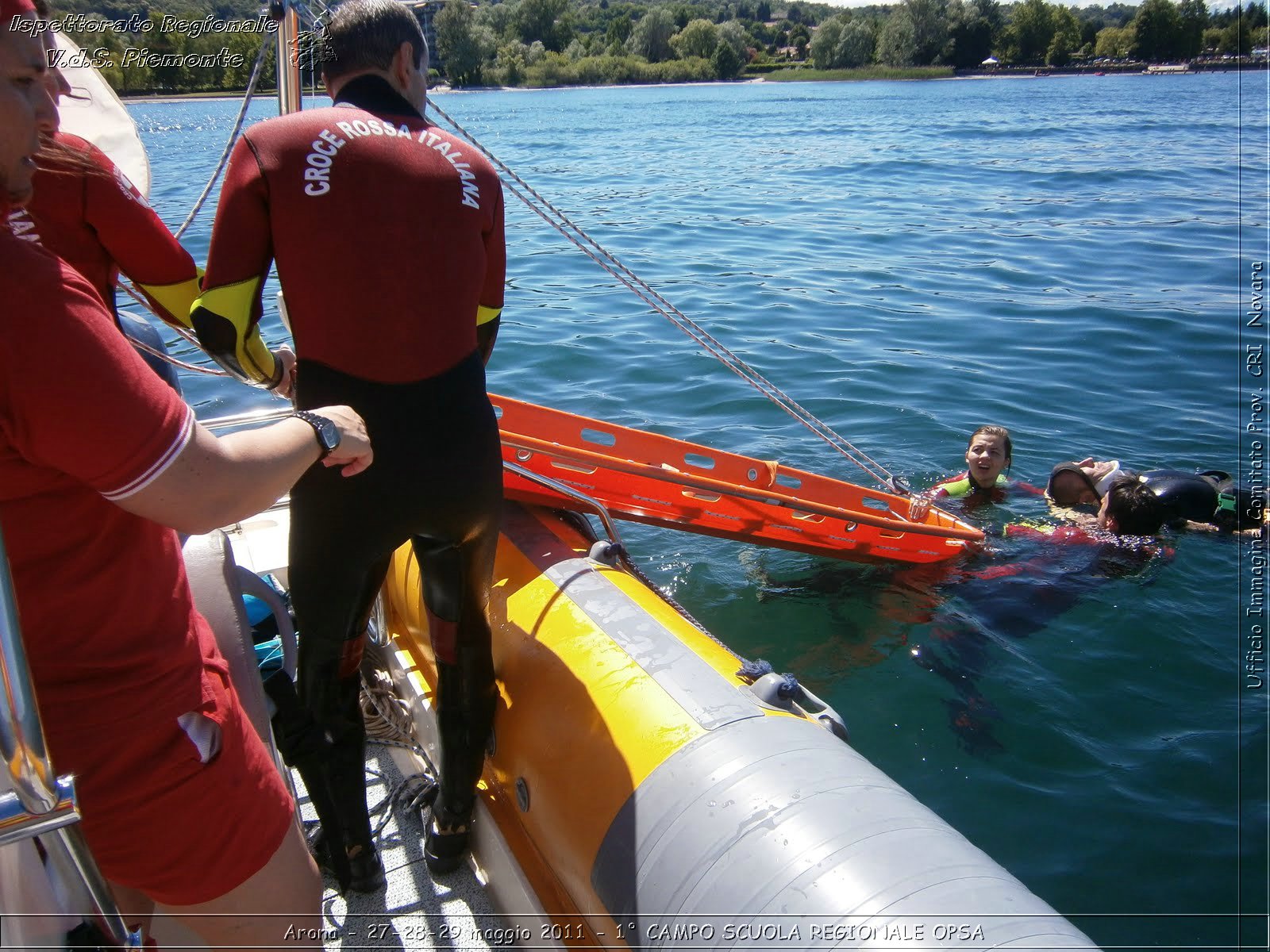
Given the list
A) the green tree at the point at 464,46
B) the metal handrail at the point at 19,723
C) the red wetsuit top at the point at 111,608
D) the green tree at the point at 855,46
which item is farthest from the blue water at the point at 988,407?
the green tree at the point at 855,46

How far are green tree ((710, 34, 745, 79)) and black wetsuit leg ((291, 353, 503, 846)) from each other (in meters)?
89.0

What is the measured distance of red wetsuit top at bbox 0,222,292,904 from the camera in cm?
102

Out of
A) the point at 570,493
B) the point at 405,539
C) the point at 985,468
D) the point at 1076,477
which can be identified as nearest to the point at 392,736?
the point at 570,493

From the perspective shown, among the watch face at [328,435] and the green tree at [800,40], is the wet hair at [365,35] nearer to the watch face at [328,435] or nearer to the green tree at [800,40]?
the watch face at [328,435]

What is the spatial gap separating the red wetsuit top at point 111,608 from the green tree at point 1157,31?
73.1 m

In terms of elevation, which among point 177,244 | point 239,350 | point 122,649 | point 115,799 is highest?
point 177,244

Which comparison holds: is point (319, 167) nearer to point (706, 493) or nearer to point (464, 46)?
point (706, 493)

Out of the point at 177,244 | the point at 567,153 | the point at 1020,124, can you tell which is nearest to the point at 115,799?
the point at 177,244

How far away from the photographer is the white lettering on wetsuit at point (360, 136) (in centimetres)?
181

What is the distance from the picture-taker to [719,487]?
11.6 feet

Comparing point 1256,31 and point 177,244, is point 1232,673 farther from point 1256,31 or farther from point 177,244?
point 1256,31

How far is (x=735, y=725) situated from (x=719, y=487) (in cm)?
161

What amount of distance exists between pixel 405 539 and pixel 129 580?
2.66 ft

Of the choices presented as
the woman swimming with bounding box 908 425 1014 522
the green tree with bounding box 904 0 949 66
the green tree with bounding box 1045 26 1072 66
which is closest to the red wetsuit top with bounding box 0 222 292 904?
the woman swimming with bounding box 908 425 1014 522
